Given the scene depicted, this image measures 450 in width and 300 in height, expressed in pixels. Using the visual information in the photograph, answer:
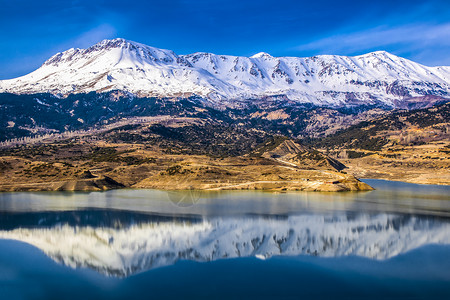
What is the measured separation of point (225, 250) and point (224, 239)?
5764 millimetres

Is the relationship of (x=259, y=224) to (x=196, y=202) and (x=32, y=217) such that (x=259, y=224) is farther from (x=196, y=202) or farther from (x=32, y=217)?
(x=32, y=217)

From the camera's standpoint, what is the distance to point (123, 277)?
50.4m

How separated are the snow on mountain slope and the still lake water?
0.53ft

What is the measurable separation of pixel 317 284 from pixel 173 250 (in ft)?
71.6

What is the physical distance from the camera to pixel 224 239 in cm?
6825

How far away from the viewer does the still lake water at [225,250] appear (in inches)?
1810

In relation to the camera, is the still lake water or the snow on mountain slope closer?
the still lake water

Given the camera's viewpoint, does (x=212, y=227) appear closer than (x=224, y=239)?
No

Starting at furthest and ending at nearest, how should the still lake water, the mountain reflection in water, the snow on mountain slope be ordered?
1. the mountain reflection in water
2. the snow on mountain slope
3. the still lake water

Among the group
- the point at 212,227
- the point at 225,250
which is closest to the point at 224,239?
the point at 225,250

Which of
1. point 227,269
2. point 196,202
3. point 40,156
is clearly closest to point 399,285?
point 227,269

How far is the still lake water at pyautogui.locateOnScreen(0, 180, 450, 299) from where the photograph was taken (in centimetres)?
4597

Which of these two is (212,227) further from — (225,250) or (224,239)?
(225,250)

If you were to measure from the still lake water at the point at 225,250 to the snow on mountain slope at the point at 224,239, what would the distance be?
162mm
